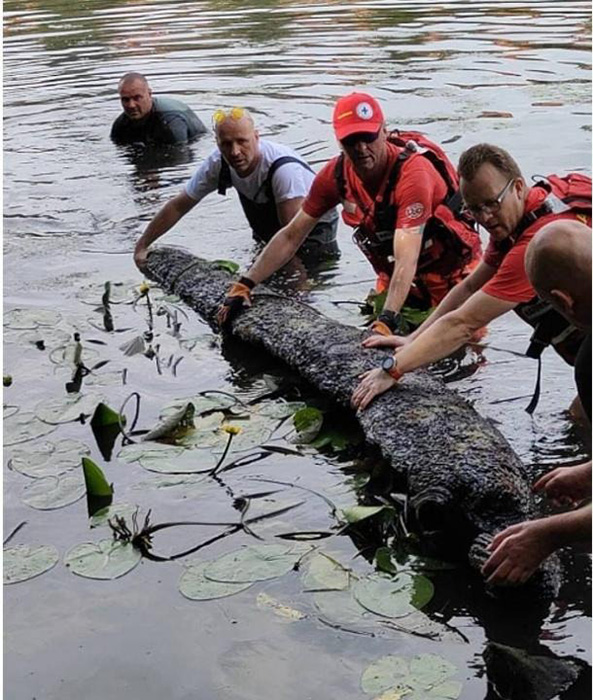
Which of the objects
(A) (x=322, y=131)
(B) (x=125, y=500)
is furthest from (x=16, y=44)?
(B) (x=125, y=500)

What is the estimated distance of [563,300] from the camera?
3152 millimetres

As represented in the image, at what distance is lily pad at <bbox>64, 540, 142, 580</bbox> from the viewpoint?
4.32m

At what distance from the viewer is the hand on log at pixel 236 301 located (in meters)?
6.86

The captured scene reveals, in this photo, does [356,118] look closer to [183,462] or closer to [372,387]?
[372,387]

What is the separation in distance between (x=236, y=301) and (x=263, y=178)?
5.69 ft

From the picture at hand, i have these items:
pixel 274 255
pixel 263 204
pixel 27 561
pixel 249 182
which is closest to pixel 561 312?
pixel 27 561

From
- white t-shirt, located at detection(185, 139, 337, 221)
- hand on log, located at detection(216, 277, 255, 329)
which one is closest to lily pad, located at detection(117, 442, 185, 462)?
hand on log, located at detection(216, 277, 255, 329)

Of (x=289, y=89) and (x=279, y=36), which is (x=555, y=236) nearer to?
(x=289, y=89)

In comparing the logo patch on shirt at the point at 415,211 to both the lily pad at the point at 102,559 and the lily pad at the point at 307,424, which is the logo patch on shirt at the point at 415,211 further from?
the lily pad at the point at 102,559

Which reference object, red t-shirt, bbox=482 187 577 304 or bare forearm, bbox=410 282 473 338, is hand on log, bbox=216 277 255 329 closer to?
bare forearm, bbox=410 282 473 338

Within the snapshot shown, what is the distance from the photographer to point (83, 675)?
3.74m

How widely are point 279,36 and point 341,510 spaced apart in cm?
1613

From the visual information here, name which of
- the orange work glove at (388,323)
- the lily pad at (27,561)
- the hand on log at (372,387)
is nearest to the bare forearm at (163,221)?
the orange work glove at (388,323)

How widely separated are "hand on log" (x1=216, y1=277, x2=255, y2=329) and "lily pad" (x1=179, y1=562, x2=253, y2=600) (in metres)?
2.83
